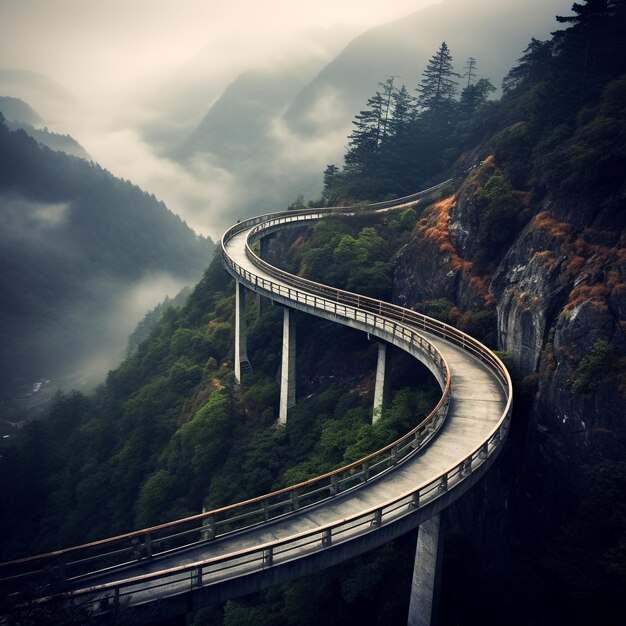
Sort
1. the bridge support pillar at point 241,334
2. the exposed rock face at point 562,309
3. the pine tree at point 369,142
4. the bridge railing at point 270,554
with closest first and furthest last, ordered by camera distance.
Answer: the bridge railing at point 270,554 → the exposed rock face at point 562,309 → the bridge support pillar at point 241,334 → the pine tree at point 369,142

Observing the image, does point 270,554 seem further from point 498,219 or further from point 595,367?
point 498,219

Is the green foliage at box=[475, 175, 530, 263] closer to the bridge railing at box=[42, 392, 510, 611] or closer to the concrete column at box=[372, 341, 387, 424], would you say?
the concrete column at box=[372, 341, 387, 424]

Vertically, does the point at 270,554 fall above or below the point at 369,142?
below

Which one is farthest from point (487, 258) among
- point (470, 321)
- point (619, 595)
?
point (619, 595)

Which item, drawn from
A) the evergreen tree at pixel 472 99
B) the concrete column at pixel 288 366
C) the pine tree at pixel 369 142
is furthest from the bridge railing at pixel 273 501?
the evergreen tree at pixel 472 99

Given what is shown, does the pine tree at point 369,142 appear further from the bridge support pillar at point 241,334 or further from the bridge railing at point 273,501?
the bridge railing at point 273,501

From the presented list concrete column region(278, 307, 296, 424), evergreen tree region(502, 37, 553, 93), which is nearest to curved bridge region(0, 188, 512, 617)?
concrete column region(278, 307, 296, 424)

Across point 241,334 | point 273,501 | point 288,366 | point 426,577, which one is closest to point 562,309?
point 426,577
